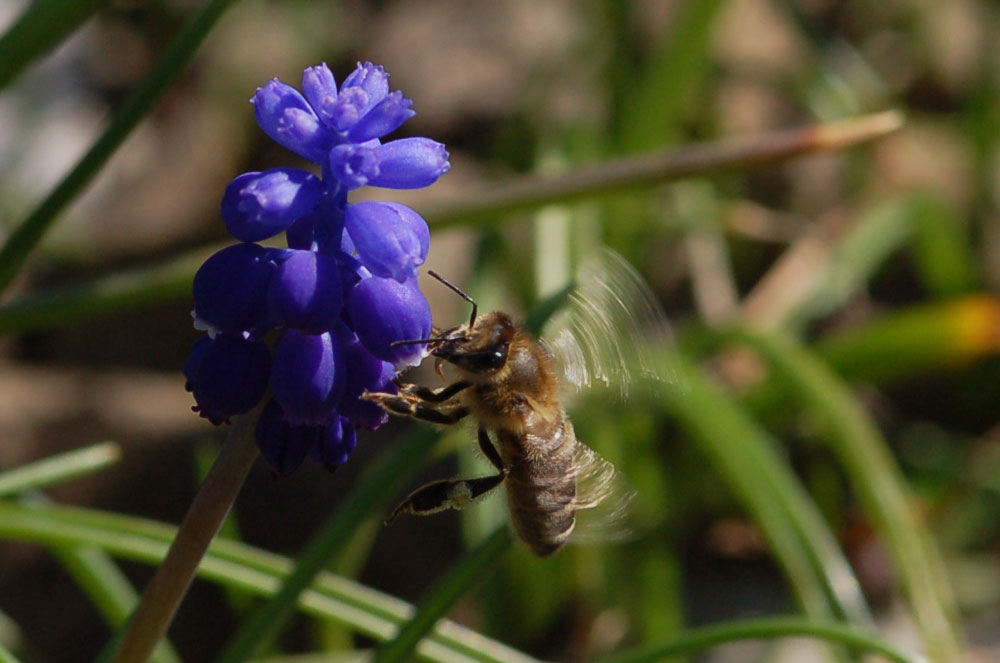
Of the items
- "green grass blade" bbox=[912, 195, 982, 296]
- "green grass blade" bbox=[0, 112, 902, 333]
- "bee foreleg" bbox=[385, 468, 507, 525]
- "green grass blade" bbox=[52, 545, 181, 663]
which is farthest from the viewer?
"green grass blade" bbox=[912, 195, 982, 296]

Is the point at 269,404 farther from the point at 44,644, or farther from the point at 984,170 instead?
the point at 984,170

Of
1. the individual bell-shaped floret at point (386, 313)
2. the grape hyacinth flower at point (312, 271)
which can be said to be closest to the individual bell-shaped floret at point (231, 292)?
the grape hyacinth flower at point (312, 271)

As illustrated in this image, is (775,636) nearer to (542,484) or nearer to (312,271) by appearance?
(542,484)

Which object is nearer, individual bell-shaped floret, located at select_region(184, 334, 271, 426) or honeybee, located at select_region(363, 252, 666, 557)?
individual bell-shaped floret, located at select_region(184, 334, 271, 426)

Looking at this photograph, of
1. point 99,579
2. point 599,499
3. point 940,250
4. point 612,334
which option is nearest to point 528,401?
point 612,334

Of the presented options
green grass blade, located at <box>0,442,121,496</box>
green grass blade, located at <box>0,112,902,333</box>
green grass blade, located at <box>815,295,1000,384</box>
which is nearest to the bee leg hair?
green grass blade, located at <box>0,442,121,496</box>

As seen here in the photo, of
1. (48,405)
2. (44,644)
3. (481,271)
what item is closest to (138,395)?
(48,405)

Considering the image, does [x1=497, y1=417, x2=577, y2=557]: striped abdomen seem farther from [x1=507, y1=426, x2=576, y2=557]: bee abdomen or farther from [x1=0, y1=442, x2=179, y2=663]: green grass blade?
[x1=0, y1=442, x2=179, y2=663]: green grass blade
